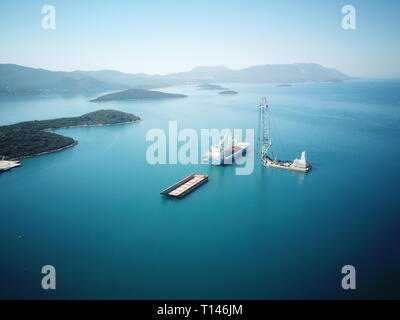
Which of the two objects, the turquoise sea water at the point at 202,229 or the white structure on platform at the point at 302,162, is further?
the white structure on platform at the point at 302,162

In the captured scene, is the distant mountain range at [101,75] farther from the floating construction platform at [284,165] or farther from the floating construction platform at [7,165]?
the floating construction platform at [284,165]

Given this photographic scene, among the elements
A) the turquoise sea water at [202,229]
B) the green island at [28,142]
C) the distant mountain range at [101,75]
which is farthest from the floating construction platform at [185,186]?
the distant mountain range at [101,75]

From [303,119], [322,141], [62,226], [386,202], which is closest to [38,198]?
[62,226]

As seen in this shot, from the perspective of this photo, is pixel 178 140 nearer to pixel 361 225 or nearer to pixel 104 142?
pixel 104 142

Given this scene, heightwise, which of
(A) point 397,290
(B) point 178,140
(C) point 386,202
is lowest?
(A) point 397,290

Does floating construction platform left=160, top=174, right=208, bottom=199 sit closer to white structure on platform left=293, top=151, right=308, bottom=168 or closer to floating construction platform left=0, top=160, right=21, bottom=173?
white structure on platform left=293, top=151, right=308, bottom=168

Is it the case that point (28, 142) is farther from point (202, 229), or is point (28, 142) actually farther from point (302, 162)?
point (302, 162)
